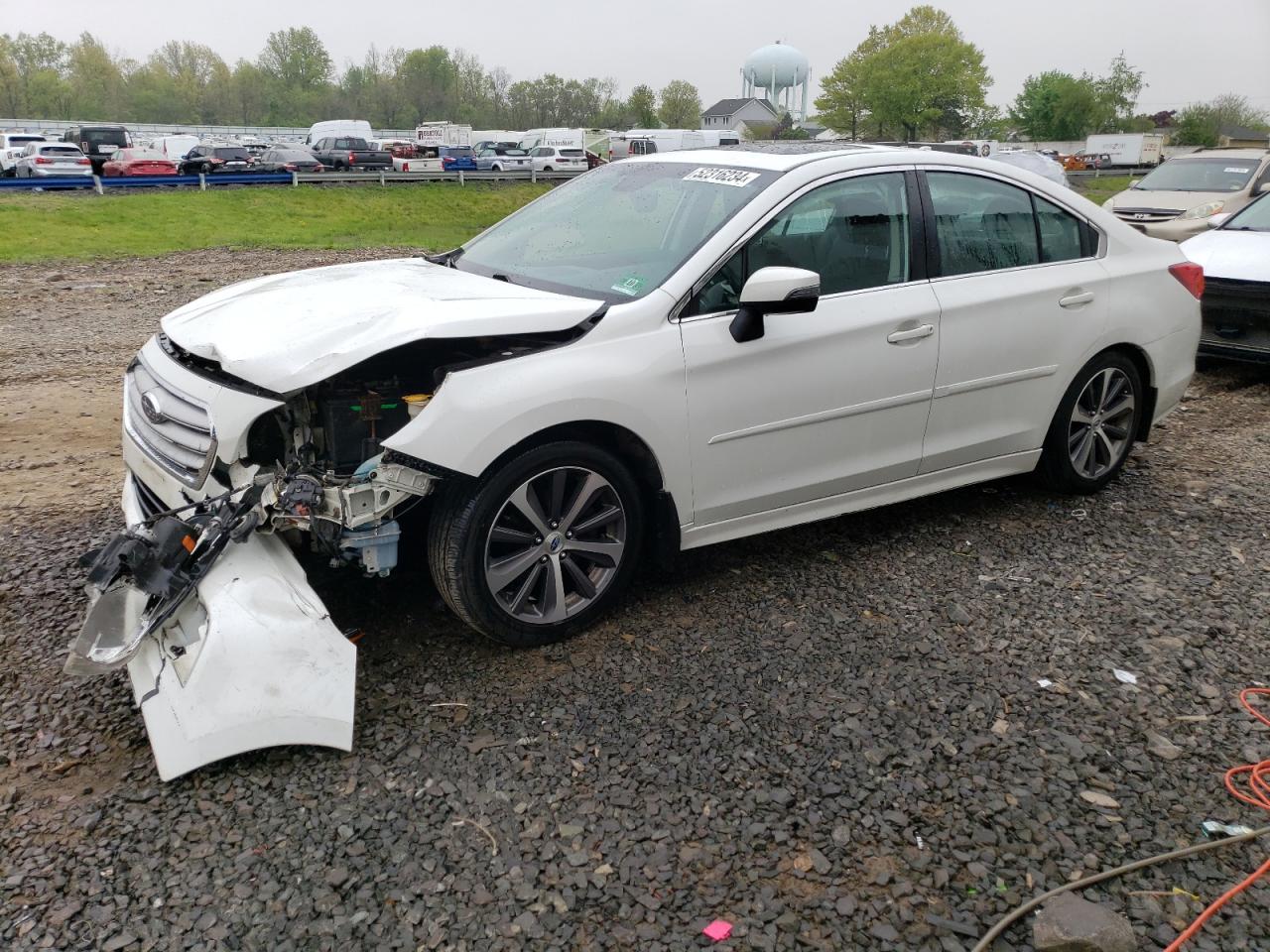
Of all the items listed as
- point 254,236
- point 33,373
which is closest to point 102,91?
point 254,236

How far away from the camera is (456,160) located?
1533 inches

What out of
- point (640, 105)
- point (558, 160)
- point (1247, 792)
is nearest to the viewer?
point (1247, 792)

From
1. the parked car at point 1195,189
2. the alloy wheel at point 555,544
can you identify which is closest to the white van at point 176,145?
Answer: the parked car at point 1195,189

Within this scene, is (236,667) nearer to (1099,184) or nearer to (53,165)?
(53,165)

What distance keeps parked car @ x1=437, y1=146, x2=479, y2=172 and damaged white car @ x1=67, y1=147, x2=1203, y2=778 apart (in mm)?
31362

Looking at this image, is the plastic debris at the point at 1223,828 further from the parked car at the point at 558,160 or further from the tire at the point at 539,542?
the parked car at the point at 558,160

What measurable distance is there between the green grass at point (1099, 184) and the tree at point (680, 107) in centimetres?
7048

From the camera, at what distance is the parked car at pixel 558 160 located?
38219mm

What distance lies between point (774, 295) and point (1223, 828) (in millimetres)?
2241

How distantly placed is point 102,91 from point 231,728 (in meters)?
118

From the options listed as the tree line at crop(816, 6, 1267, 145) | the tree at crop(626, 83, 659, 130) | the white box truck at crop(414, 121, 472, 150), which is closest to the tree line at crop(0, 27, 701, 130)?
the tree at crop(626, 83, 659, 130)

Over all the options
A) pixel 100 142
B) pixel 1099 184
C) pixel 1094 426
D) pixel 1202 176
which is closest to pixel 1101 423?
pixel 1094 426

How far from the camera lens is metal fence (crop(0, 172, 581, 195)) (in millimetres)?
25672

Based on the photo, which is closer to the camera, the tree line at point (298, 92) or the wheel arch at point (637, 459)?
the wheel arch at point (637, 459)
